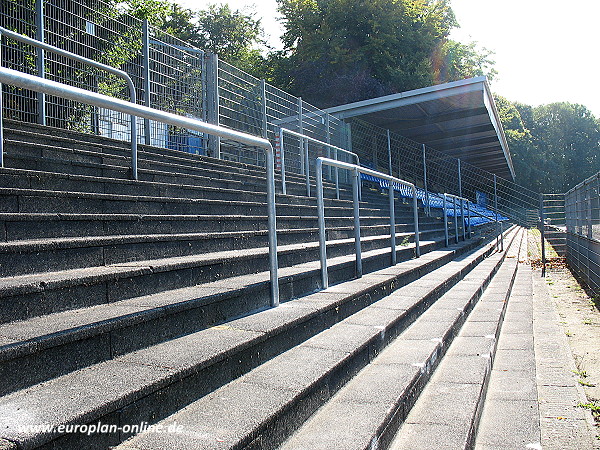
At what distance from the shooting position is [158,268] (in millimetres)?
2561

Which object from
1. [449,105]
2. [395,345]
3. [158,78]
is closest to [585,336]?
[395,345]

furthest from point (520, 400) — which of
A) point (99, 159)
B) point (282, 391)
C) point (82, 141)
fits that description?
point (82, 141)

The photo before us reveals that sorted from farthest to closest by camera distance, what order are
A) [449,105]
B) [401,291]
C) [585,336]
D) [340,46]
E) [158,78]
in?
[340,46] < [449,105] < [158,78] < [585,336] < [401,291]

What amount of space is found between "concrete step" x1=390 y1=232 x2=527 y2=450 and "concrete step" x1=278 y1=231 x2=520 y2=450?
0.9 inches

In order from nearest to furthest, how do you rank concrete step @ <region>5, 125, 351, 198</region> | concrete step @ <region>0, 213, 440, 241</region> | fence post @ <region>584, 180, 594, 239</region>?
1. concrete step @ <region>0, 213, 440, 241</region>
2. concrete step @ <region>5, 125, 351, 198</region>
3. fence post @ <region>584, 180, 594, 239</region>

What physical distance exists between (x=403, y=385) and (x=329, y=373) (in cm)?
40

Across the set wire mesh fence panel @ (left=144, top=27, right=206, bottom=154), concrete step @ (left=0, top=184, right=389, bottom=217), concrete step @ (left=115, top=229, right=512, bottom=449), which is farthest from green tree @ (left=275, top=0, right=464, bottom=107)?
concrete step @ (left=115, top=229, right=512, bottom=449)

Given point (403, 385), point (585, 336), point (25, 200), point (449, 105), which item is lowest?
point (585, 336)

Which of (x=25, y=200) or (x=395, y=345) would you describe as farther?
(x=395, y=345)

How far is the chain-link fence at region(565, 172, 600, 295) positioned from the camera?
23.1ft

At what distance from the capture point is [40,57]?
571cm

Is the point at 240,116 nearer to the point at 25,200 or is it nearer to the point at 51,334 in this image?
the point at 25,200

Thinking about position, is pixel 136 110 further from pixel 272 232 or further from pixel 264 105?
pixel 264 105

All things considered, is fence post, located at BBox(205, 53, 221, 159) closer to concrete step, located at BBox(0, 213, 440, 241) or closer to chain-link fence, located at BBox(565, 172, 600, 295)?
concrete step, located at BBox(0, 213, 440, 241)
